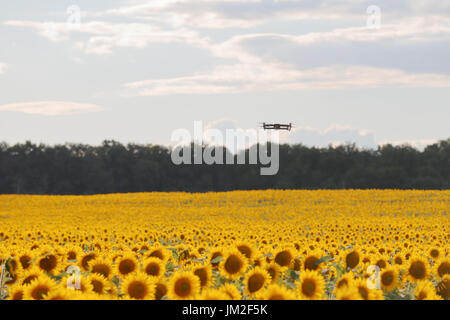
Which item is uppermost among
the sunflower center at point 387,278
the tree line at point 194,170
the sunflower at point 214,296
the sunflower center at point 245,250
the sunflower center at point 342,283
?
the tree line at point 194,170

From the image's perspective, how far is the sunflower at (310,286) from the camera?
4523mm

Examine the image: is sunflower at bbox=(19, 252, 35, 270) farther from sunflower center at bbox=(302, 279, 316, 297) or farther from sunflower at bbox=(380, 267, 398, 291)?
sunflower at bbox=(380, 267, 398, 291)

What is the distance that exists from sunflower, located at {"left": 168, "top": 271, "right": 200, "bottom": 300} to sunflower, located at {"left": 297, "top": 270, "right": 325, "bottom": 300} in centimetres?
71

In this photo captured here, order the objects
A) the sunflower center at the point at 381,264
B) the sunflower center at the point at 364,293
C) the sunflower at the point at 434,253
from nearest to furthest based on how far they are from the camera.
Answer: the sunflower center at the point at 364,293 → the sunflower center at the point at 381,264 → the sunflower at the point at 434,253

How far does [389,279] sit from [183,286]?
66.3 inches

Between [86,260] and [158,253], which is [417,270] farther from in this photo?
[86,260]

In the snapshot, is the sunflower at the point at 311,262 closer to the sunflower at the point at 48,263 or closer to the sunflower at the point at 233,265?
the sunflower at the point at 233,265

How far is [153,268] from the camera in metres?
5.41

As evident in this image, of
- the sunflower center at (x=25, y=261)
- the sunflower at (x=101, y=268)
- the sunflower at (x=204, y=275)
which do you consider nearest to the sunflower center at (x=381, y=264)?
the sunflower at (x=204, y=275)

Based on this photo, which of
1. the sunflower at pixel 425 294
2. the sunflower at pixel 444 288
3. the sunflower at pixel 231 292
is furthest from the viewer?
the sunflower at pixel 444 288

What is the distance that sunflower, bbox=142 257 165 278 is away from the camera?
17.5 feet

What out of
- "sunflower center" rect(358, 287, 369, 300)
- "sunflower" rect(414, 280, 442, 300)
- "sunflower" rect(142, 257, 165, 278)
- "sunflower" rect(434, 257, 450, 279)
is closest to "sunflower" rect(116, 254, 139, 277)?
"sunflower" rect(142, 257, 165, 278)

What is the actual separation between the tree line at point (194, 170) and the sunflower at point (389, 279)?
80211 millimetres

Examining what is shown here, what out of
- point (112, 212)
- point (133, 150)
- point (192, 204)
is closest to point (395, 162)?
point (133, 150)
